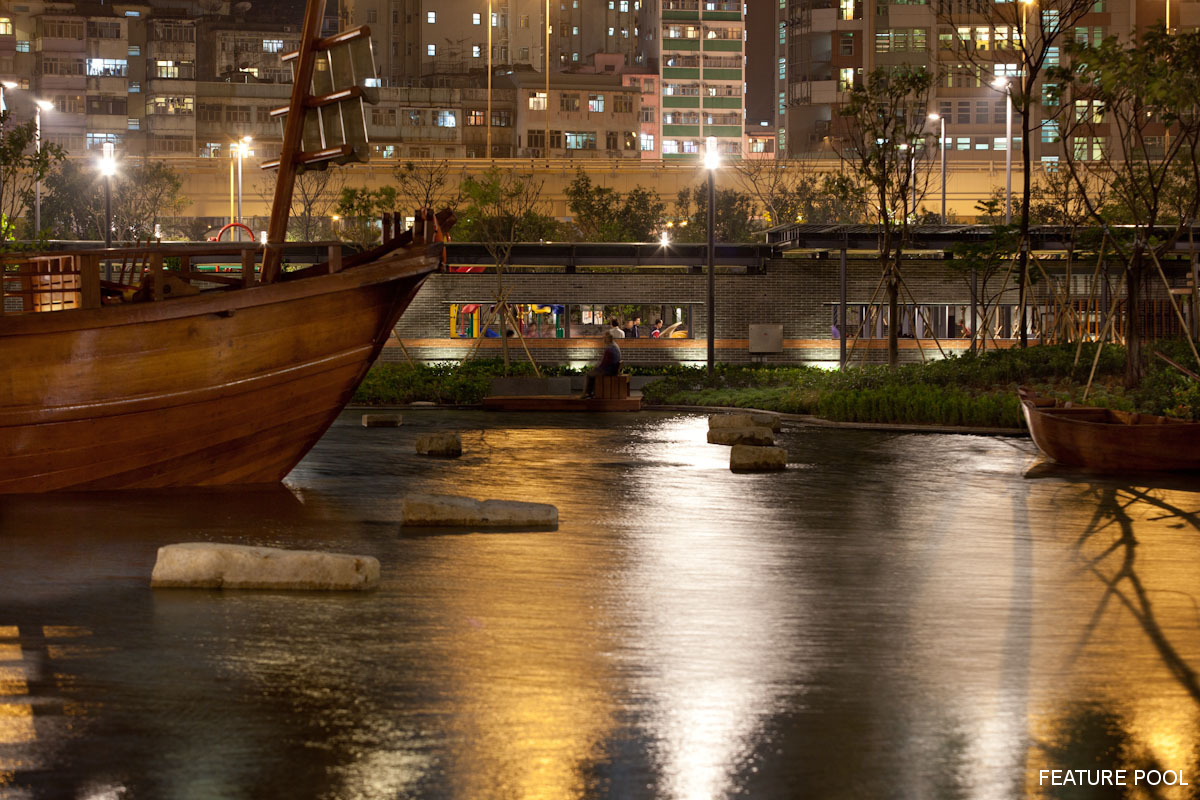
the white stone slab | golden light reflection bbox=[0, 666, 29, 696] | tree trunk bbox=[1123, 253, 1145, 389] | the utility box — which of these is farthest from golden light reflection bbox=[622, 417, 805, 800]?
the utility box

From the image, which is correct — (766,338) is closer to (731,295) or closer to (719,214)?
(731,295)

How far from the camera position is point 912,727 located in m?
6.76

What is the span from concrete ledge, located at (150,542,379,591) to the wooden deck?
761 inches

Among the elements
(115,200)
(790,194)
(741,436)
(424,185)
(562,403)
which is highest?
(424,185)

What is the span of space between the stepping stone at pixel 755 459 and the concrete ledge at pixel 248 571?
8727 mm

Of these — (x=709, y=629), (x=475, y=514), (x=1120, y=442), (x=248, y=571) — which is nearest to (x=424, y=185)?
(x=1120, y=442)

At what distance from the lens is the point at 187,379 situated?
14.8 metres

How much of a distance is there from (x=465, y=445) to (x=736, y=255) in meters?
24.5

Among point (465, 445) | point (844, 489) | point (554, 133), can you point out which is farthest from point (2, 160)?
point (554, 133)

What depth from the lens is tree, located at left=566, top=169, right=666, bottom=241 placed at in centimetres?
7662

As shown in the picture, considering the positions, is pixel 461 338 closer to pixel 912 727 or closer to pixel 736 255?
pixel 736 255

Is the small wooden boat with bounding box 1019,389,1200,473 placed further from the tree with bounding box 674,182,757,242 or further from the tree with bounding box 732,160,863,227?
the tree with bounding box 732,160,863,227

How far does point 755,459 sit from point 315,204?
65.6 m

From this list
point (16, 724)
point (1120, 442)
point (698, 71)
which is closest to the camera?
point (16, 724)
